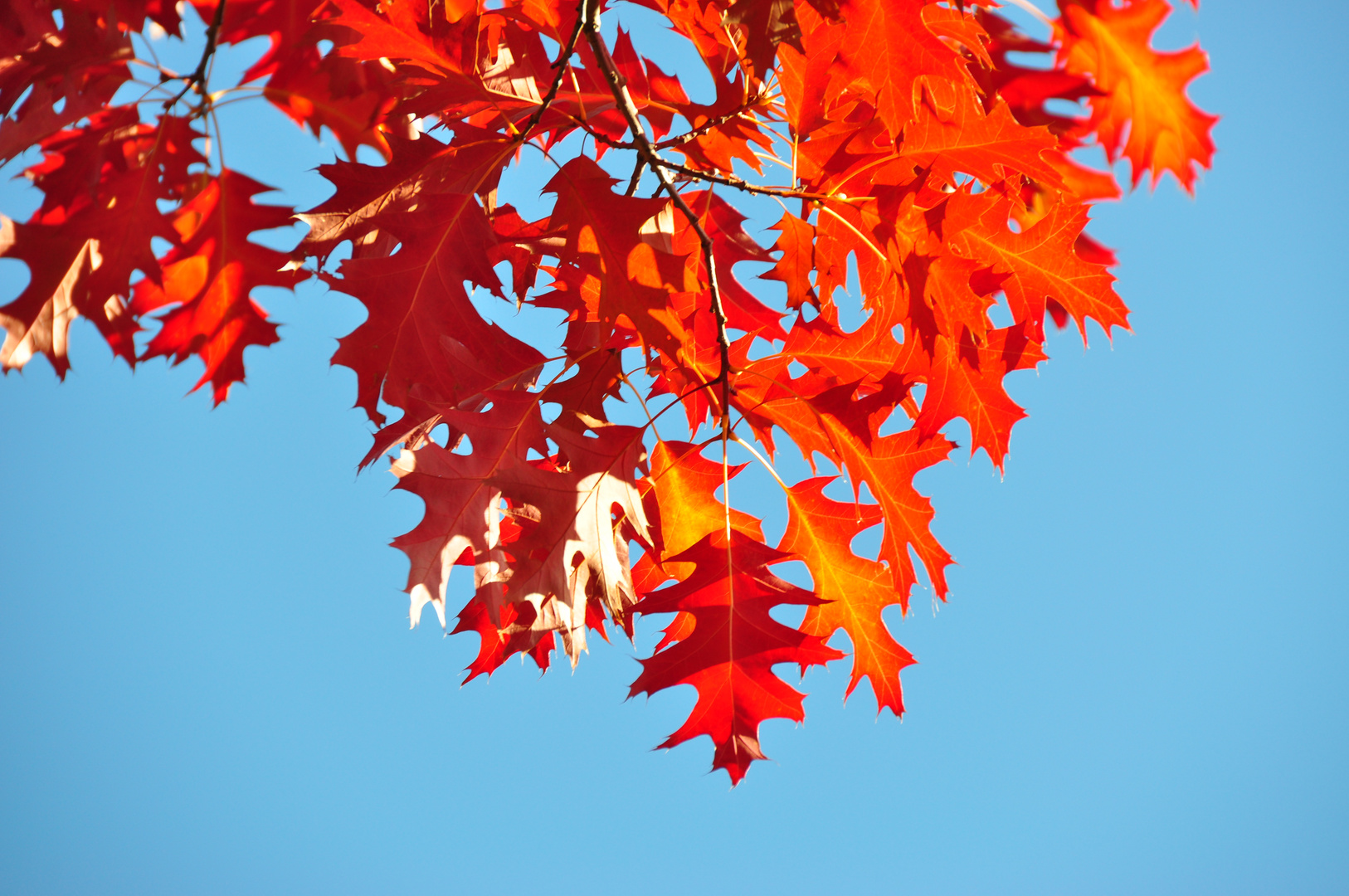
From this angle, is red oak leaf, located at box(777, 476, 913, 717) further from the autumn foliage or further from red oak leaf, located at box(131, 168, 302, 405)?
red oak leaf, located at box(131, 168, 302, 405)

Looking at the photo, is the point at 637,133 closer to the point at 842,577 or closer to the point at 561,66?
the point at 561,66

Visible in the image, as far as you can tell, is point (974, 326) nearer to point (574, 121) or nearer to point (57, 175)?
point (574, 121)

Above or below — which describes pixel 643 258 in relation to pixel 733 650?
above

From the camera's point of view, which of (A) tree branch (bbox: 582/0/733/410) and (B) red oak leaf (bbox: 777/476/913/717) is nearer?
(A) tree branch (bbox: 582/0/733/410)

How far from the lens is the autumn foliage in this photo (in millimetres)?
559

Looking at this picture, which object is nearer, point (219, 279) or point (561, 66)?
point (561, 66)

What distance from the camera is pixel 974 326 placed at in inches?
23.0

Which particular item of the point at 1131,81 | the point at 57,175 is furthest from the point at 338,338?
the point at 1131,81

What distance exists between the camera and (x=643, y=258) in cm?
54

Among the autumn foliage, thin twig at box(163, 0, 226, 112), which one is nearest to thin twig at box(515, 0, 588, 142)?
the autumn foliage

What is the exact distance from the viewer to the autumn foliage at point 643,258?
559 millimetres

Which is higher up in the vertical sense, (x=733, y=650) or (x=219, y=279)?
(x=219, y=279)

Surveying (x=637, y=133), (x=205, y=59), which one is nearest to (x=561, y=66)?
(x=637, y=133)

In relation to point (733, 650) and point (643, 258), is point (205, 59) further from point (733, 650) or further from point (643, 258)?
point (733, 650)
